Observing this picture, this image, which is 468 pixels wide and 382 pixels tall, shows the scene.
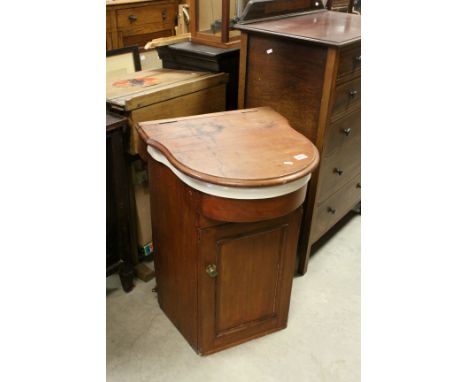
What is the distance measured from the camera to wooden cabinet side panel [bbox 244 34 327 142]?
5.39ft

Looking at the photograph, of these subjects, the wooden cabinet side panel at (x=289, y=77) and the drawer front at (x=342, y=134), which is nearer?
the wooden cabinet side panel at (x=289, y=77)

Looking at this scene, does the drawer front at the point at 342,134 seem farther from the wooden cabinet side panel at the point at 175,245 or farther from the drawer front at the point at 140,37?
the drawer front at the point at 140,37

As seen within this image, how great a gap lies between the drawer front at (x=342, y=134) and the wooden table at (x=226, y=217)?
10.1 inches

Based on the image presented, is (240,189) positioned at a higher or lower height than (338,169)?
higher

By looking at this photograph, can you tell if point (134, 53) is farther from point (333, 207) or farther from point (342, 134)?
point (333, 207)

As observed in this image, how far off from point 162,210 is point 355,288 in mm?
1077

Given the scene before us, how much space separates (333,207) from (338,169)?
24 centimetres

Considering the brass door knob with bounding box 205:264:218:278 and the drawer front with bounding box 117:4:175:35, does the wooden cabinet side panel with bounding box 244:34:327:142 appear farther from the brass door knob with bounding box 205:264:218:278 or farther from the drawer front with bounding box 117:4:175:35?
the drawer front with bounding box 117:4:175:35

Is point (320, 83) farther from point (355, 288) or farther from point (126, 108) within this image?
point (355, 288)

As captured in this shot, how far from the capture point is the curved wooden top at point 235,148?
4.14 ft

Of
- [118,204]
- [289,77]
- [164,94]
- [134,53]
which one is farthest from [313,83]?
[134,53]

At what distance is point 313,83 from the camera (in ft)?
5.43

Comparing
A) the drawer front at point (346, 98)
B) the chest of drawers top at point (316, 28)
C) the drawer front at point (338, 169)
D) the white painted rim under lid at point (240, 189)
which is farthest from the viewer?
the drawer front at point (338, 169)

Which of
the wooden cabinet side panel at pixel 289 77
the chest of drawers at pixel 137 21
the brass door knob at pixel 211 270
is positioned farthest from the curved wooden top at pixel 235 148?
the chest of drawers at pixel 137 21
